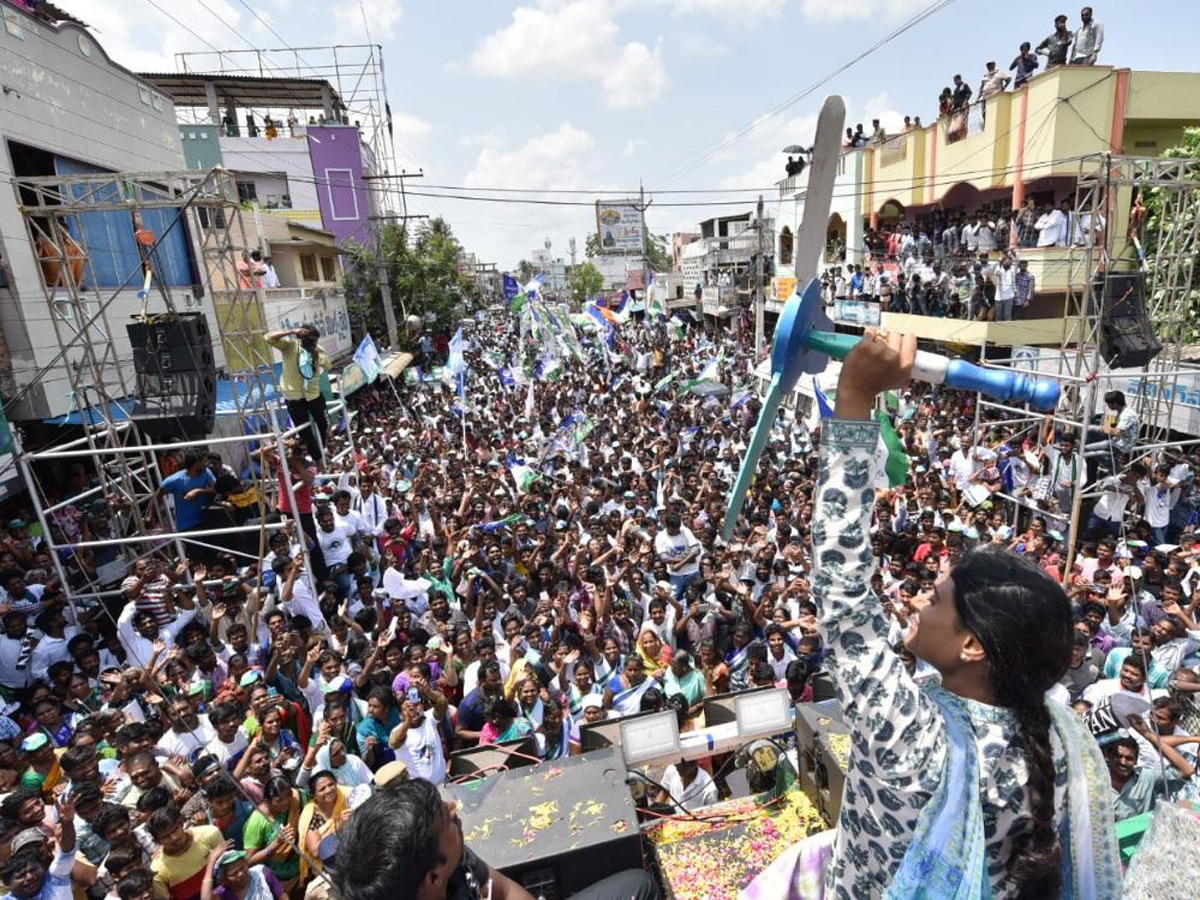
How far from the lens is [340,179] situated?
28.0 metres

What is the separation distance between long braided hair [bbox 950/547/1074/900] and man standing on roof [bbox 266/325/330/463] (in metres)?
6.79

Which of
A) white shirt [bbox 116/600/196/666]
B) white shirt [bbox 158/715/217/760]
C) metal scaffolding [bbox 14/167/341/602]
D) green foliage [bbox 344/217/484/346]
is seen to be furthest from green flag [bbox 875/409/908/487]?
green foliage [bbox 344/217/484/346]

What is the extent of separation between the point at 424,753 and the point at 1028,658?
4.23 m

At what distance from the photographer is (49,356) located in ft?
29.7

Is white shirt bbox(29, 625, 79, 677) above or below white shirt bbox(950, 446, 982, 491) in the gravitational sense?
above

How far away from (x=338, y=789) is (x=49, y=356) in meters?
8.17

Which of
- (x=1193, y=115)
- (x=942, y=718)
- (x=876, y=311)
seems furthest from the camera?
(x=876, y=311)

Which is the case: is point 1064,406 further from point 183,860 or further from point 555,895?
point 183,860

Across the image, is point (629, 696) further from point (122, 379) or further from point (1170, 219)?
point (1170, 219)

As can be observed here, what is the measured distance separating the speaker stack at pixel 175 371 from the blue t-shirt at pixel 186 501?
62 centimetres

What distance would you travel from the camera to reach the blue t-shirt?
6875mm

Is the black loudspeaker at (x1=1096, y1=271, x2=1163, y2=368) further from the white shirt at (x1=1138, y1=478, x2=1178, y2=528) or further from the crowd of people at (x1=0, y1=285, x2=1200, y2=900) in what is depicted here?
the white shirt at (x1=1138, y1=478, x2=1178, y2=528)

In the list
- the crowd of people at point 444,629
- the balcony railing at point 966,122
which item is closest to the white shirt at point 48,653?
the crowd of people at point 444,629

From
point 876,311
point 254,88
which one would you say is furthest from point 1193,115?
point 254,88
